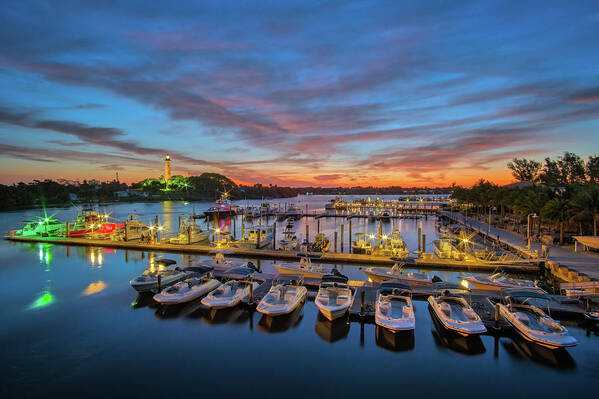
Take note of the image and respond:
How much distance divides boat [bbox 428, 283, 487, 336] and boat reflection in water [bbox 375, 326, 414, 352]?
1.65 metres

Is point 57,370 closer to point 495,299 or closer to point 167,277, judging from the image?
point 167,277

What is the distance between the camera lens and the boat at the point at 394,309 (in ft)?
41.6

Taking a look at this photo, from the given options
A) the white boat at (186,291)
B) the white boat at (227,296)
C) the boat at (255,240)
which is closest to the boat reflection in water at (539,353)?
the white boat at (227,296)

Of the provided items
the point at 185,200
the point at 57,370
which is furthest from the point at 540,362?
the point at 185,200

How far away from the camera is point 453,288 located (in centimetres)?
1680

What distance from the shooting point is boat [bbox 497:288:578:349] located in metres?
11.5

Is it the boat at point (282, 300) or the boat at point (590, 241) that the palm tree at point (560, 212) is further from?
the boat at point (282, 300)

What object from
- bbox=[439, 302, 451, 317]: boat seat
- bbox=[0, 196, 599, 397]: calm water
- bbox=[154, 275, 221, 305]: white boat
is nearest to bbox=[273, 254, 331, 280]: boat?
bbox=[0, 196, 599, 397]: calm water

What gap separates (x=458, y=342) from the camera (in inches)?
516

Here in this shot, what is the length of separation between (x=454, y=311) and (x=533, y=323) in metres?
3.02

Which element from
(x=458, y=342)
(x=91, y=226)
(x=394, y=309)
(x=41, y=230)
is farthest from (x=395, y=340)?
(x=41, y=230)

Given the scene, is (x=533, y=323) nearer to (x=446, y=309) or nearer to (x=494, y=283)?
(x=446, y=309)

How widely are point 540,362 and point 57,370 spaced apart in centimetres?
1842

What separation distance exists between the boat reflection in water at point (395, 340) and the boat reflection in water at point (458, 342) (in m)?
1.19
